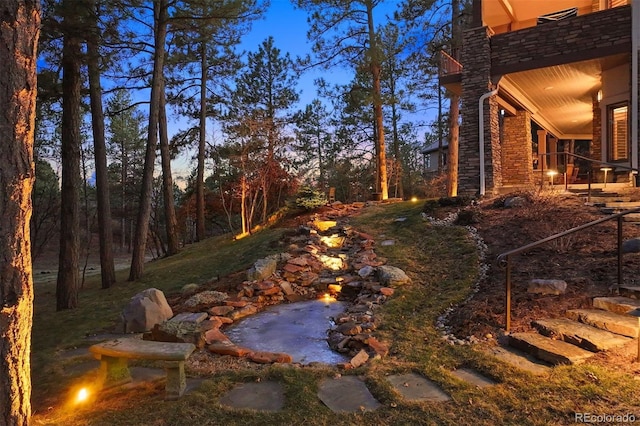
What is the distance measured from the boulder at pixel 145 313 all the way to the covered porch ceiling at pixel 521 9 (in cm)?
1269

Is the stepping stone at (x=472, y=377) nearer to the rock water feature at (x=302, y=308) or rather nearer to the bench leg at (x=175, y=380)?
the rock water feature at (x=302, y=308)

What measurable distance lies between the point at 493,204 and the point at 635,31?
4.94m

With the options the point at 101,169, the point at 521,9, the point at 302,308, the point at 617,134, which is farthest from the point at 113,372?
the point at 521,9

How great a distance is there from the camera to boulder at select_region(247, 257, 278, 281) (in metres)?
6.94

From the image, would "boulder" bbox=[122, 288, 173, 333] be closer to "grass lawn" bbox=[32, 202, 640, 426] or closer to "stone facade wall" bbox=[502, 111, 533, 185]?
"grass lawn" bbox=[32, 202, 640, 426]

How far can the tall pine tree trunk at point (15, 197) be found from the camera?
7.75 feet

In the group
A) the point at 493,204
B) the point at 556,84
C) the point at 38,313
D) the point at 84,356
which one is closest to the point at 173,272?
the point at 38,313

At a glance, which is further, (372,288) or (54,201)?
(54,201)

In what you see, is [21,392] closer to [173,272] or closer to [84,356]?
[84,356]

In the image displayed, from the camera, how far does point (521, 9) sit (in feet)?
43.3

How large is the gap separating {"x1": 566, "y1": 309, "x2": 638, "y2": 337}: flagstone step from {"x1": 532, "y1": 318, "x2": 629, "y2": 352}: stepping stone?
0.19 feet

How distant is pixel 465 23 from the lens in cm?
1454

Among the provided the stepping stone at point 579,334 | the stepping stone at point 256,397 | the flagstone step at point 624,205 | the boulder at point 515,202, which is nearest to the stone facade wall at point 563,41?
the boulder at point 515,202

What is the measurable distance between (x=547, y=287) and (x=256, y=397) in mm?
3469
